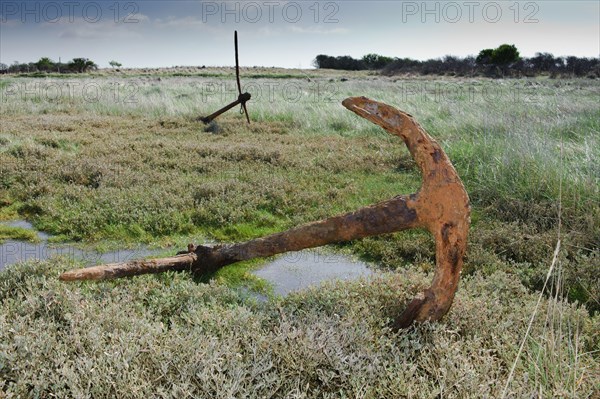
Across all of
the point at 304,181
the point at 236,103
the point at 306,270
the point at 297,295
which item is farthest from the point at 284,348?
the point at 236,103

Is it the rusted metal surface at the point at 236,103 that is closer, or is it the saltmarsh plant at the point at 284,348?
the saltmarsh plant at the point at 284,348

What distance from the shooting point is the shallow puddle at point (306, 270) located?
473 centimetres

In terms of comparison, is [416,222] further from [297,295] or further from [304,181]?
[304,181]

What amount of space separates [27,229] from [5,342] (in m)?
3.66

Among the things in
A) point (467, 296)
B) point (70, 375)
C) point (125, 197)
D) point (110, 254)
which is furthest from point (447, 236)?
point (125, 197)

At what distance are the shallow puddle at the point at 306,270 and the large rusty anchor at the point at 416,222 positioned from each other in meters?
1.00

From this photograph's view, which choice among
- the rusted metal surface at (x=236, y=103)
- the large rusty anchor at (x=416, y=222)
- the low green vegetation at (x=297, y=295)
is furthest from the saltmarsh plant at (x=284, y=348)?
the rusted metal surface at (x=236, y=103)

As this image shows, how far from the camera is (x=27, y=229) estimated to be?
20.0 feet

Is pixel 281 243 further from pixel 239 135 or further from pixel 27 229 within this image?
pixel 239 135

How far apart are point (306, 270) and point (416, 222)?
2.03 metres

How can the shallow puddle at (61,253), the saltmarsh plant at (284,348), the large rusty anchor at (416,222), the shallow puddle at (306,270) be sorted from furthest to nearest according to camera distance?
the shallow puddle at (61,253) < the shallow puddle at (306,270) < the large rusty anchor at (416,222) < the saltmarsh plant at (284,348)

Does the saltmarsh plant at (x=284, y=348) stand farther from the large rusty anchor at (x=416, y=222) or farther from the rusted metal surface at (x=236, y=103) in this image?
the rusted metal surface at (x=236, y=103)

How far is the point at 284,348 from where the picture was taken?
2.96 meters

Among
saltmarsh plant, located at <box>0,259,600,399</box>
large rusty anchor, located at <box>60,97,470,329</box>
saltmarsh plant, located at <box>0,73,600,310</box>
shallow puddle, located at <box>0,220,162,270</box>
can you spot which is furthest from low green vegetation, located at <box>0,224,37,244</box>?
large rusty anchor, located at <box>60,97,470,329</box>
